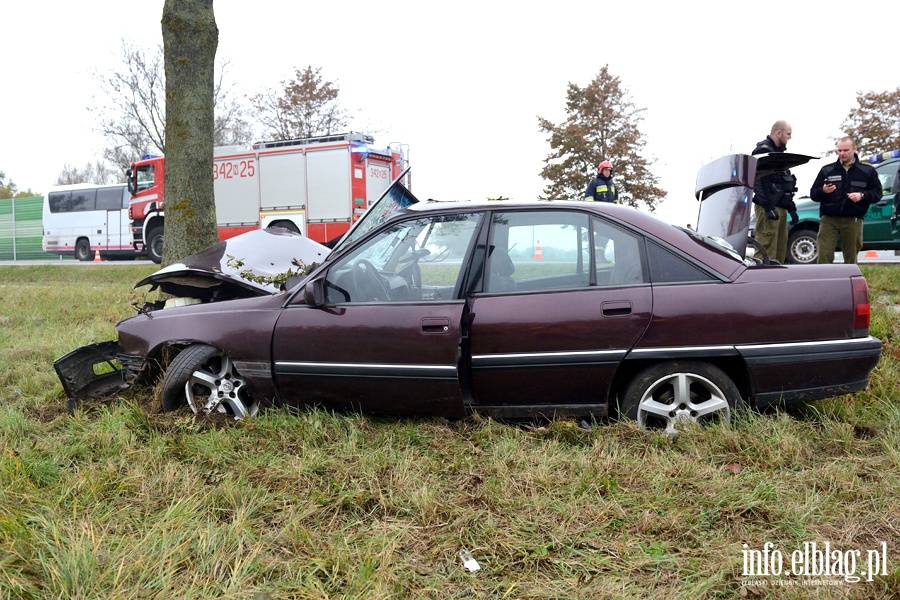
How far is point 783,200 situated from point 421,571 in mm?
5736

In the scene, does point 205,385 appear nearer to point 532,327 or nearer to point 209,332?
point 209,332

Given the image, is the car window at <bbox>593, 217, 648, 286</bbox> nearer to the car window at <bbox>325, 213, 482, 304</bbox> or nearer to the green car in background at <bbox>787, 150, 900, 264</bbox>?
the car window at <bbox>325, 213, 482, 304</bbox>

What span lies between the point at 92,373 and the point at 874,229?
11027 mm

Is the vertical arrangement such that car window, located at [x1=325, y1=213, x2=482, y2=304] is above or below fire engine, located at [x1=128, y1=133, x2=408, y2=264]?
below

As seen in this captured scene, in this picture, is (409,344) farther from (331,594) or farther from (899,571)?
(899,571)

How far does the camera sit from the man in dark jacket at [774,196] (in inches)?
250

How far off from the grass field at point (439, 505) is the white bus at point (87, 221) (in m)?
22.7

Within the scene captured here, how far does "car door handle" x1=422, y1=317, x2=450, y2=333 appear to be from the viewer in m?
3.36

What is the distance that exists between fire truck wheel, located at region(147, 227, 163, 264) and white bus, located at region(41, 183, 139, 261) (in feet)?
21.0

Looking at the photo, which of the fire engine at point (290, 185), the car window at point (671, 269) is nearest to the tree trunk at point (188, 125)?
the car window at point (671, 269)

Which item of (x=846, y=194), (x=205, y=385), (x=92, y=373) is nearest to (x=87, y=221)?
(x=92, y=373)

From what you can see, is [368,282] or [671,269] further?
[368,282]

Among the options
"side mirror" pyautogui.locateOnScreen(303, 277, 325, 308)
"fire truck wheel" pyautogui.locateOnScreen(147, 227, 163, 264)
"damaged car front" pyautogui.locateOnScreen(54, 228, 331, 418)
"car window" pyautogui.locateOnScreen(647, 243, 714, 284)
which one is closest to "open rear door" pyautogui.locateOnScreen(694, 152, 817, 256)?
"car window" pyautogui.locateOnScreen(647, 243, 714, 284)

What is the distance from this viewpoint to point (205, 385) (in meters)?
3.88
